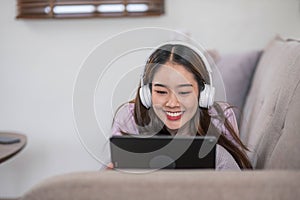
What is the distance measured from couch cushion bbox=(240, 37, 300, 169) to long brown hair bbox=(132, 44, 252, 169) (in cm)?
9

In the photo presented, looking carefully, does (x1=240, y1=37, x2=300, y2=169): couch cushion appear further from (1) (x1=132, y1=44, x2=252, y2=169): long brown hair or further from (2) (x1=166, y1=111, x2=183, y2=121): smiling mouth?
(2) (x1=166, y1=111, x2=183, y2=121): smiling mouth

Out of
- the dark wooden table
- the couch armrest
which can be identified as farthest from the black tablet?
the dark wooden table

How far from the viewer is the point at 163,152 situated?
0.81 m

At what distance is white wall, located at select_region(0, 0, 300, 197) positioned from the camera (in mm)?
2340

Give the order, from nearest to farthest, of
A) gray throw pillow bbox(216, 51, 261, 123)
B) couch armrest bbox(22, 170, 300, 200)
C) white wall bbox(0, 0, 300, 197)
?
couch armrest bbox(22, 170, 300, 200)
gray throw pillow bbox(216, 51, 261, 123)
white wall bbox(0, 0, 300, 197)

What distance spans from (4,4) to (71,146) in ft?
2.87

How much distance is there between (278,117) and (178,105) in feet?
1.12

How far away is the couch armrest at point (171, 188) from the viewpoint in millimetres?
719

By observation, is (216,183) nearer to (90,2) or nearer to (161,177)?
(161,177)

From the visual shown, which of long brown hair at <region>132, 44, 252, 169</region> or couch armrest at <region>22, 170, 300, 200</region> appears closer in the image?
couch armrest at <region>22, 170, 300, 200</region>

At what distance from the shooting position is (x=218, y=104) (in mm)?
1201

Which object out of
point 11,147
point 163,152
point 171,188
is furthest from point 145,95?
point 11,147

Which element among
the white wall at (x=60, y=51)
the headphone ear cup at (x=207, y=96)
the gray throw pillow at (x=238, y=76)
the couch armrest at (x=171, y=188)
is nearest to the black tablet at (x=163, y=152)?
the couch armrest at (x=171, y=188)

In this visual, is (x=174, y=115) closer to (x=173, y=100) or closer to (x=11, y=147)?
(x=173, y=100)
